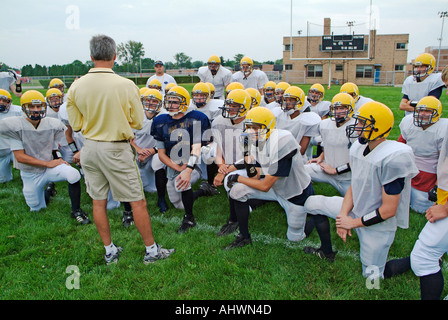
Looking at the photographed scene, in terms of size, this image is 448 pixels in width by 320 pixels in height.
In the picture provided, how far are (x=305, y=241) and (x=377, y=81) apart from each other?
3682 cm

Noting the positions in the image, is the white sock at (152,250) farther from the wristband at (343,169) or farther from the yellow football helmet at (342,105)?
the yellow football helmet at (342,105)

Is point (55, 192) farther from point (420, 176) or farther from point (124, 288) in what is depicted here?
point (420, 176)

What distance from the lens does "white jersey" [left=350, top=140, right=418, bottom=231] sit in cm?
252

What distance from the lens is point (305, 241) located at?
3.59 meters

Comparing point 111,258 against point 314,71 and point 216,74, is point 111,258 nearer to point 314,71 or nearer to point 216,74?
point 216,74

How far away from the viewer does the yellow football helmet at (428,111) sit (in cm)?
395

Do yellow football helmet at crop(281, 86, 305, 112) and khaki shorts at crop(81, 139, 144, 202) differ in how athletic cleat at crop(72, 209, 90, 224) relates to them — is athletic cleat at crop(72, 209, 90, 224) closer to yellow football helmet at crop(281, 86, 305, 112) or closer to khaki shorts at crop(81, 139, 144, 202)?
khaki shorts at crop(81, 139, 144, 202)

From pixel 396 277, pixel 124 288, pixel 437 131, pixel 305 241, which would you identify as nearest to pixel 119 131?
pixel 124 288

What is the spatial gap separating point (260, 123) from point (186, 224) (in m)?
1.55

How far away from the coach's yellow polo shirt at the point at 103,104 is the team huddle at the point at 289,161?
8 centimetres

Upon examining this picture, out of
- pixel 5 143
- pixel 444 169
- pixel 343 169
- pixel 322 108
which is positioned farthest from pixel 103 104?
pixel 322 108

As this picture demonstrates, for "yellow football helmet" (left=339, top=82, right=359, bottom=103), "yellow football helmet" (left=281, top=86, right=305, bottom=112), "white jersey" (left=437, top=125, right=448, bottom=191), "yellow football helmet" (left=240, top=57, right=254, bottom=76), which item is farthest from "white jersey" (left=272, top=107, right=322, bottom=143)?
"white jersey" (left=437, top=125, right=448, bottom=191)

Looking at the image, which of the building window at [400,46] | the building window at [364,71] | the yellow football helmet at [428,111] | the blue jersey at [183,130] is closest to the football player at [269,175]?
the blue jersey at [183,130]
